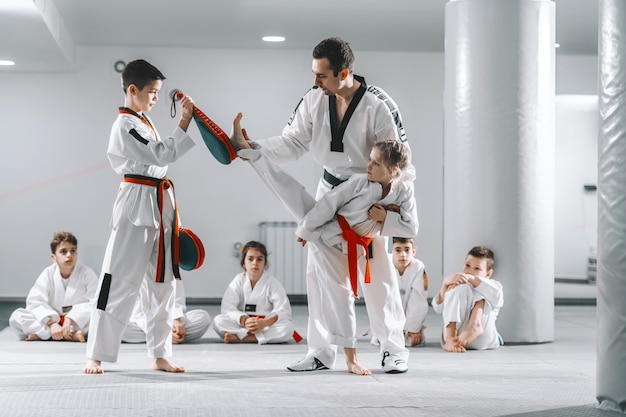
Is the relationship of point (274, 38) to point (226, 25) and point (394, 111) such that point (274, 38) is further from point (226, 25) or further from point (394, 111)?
point (394, 111)

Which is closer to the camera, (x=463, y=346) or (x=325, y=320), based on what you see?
(x=325, y=320)

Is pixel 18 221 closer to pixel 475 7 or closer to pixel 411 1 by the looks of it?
pixel 411 1

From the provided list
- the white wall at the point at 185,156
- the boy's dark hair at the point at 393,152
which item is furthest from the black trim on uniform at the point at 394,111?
the white wall at the point at 185,156

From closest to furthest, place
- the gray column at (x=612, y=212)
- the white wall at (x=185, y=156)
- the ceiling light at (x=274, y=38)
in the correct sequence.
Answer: the gray column at (x=612, y=212)
the ceiling light at (x=274, y=38)
the white wall at (x=185, y=156)

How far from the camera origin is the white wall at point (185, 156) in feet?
26.1

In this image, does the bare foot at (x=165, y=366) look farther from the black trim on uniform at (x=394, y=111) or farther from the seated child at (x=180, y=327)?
the black trim on uniform at (x=394, y=111)

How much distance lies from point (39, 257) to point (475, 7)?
4707mm

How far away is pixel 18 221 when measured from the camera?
26.1 feet

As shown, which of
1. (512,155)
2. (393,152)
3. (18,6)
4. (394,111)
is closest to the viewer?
(393,152)

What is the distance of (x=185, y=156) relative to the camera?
803 centimetres

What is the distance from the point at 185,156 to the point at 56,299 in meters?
2.81

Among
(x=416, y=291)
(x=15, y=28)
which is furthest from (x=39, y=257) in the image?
(x=416, y=291)

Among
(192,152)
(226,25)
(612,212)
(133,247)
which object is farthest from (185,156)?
(612,212)

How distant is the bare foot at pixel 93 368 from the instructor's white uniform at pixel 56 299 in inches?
58.0
